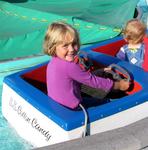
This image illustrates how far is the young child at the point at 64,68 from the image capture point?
175 cm

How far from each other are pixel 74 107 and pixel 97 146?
0.34m

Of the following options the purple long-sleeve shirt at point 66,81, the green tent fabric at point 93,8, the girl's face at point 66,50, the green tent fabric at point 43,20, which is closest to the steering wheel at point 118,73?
the purple long-sleeve shirt at point 66,81

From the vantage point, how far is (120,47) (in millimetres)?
2617

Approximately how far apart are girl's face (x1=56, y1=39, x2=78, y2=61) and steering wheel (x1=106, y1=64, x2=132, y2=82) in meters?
0.39

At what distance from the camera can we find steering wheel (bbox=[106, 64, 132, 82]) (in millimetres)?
2062

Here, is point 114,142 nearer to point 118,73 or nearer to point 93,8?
point 118,73

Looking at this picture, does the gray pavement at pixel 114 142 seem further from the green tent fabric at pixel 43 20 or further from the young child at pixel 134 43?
the green tent fabric at pixel 43 20

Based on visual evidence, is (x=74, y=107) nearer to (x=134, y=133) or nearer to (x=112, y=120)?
(x=112, y=120)

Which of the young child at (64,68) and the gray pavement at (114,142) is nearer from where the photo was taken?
the gray pavement at (114,142)

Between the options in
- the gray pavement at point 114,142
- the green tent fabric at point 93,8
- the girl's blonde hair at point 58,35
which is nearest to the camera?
the gray pavement at point 114,142

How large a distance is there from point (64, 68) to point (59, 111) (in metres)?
0.20

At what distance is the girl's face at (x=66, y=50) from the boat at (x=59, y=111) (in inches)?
9.0

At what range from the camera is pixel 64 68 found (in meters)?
1.77

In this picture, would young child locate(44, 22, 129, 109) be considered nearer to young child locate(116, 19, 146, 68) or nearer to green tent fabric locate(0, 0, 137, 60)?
young child locate(116, 19, 146, 68)
